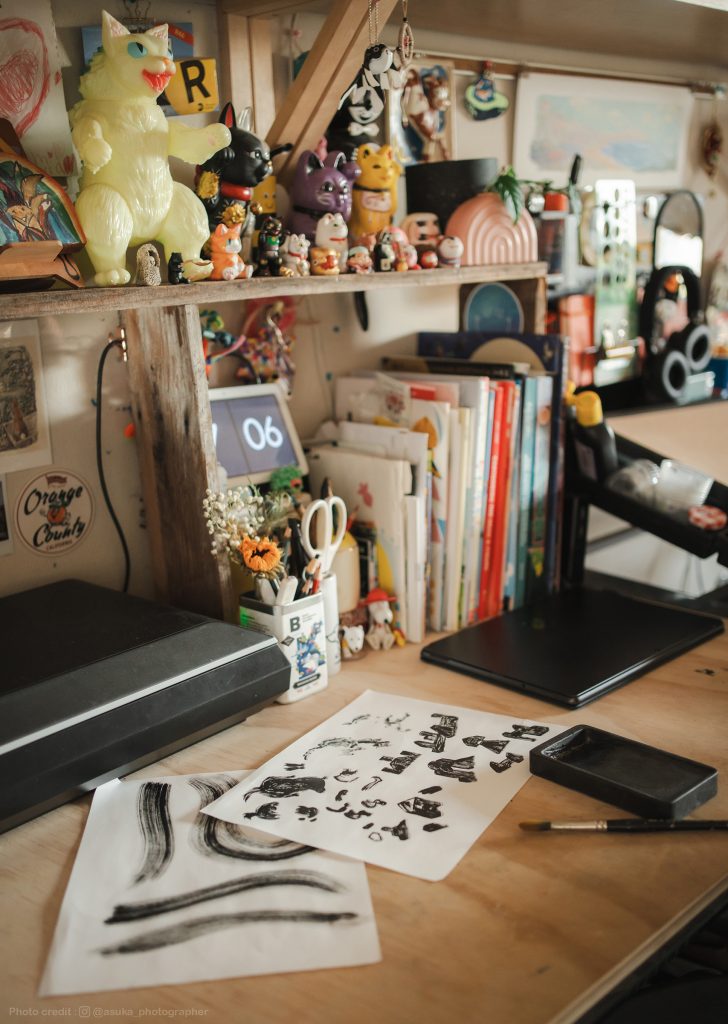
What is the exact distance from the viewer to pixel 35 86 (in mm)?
1055

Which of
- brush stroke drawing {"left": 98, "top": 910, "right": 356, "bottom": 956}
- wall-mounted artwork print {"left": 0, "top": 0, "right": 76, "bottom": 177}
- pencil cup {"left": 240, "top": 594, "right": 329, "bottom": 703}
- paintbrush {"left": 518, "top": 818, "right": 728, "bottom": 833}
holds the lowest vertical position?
brush stroke drawing {"left": 98, "top": 910, "right": 356, "bottom": 956}

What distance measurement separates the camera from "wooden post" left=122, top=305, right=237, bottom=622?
1116 mm

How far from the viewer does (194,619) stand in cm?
109

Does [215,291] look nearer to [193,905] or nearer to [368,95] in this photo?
[368,95]

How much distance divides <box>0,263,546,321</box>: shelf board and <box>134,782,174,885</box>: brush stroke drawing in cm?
48

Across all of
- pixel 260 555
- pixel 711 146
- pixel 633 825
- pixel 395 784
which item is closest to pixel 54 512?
pixel 260 555

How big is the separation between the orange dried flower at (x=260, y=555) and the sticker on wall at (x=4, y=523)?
0.30 m

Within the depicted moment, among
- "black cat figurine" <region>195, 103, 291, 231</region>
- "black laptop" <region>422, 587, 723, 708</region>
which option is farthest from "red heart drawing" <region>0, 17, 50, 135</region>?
"black laptop" <region>422, 587, 723, 708</region>

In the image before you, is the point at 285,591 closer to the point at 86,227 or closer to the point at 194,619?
the point at 194,619

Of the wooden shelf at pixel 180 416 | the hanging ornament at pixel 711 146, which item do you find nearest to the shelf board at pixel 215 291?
the wooden shelf at pixel 180 416

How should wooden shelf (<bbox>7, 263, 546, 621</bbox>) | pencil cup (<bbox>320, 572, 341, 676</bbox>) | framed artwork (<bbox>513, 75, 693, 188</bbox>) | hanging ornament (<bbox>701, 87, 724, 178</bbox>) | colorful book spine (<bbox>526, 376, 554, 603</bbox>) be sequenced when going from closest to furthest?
wooden shelf (<bbox>7, 263, 546, 621</bbox>)
pencil cup (<bbox>320, 572, 341, 676</bbox>)
colorful book spine (<bbox>526, 376, 554, 603</bbox>)
framed artwork (<bbox>513, 75, 693, 188</bbox>)
hanging ornament (<bbox>701, 87, 724, 178</bbox>)

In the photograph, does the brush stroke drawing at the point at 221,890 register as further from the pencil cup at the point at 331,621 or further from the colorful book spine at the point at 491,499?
the colorful book spine at the point at 491,499

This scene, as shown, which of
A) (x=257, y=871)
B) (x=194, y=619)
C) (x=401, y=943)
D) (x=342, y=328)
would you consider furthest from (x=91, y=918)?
Answer: (x=342, y=328)

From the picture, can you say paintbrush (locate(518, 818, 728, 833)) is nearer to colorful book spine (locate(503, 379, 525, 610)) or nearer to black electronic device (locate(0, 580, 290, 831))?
black electronic device (locate(0, 580, 290, 831))
